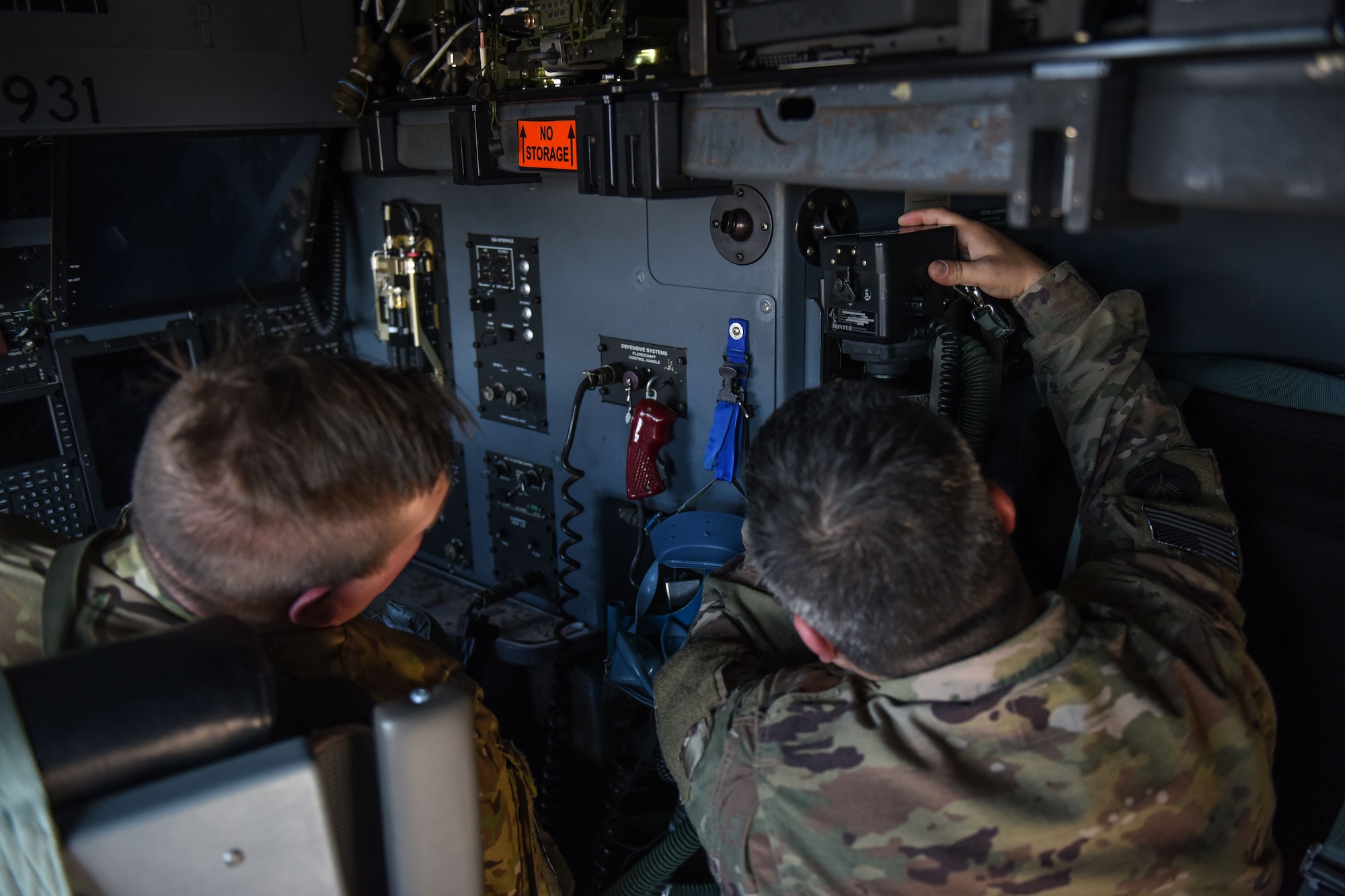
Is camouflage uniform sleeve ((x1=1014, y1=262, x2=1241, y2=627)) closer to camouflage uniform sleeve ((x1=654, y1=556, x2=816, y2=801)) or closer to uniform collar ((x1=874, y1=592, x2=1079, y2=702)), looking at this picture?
uniform collar ((x1=874, y1=592, x2=1079, y2=702))

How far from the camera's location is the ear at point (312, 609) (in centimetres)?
133

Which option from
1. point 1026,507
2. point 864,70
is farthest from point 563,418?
point 864,70

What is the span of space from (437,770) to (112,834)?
32cm

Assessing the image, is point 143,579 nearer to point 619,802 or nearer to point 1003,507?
point 1003,507

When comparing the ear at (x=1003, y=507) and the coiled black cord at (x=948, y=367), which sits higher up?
the coiled black cord at (x=948, y=367)

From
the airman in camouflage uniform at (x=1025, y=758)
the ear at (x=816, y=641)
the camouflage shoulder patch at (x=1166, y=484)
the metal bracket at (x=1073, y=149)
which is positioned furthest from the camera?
the camouflage shoulder patch at (x=1166, y=484)

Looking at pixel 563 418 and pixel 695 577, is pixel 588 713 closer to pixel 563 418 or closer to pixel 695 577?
pixel 695 577

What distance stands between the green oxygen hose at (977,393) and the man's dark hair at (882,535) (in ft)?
2.83

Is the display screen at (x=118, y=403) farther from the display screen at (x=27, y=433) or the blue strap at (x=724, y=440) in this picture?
the blue strap at (x=724, y=440)

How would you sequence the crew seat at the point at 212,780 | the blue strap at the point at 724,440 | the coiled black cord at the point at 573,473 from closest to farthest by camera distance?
the crew seat at the point at 212,780 → the blue strap at the point at 724,440 → the coiled black cord at the point at 573,473

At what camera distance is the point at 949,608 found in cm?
131

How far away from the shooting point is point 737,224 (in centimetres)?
217

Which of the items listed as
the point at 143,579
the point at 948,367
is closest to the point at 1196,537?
the point at 948,367

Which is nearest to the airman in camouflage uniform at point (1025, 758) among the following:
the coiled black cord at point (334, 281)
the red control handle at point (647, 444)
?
the red control handle at point (647, 444)
